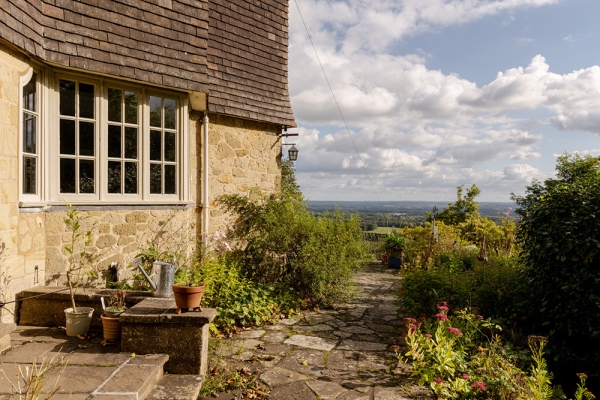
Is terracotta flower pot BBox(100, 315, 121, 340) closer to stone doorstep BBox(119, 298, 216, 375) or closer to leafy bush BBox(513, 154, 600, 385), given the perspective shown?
stone doorstep BBox(119, 298, 216, 375)

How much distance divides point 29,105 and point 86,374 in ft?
11.6

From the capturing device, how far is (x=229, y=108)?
7906 millimetres

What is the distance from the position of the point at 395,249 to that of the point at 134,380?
10.4 metres

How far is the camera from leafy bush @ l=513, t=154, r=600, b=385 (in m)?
4.86

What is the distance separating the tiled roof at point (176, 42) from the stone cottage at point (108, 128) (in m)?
0.02

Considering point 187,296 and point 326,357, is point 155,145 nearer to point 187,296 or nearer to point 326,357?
point 187,296

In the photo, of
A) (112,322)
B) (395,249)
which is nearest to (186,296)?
(112,322)

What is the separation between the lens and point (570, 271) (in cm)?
504

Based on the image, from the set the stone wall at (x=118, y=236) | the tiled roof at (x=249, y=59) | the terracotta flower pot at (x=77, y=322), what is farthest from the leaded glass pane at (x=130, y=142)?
the terracotta flower pot at (x=77, y=322)

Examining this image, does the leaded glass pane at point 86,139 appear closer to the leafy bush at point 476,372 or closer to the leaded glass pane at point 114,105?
the leaded glass pane at point 114,105

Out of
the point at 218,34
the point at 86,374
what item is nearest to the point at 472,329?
the point at 86,374

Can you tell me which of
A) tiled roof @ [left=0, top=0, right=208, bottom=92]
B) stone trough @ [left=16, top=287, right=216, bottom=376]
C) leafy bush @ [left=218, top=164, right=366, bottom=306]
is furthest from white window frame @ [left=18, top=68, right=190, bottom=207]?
stone trough @ [left=16, top=287, right=216, bottom=376]

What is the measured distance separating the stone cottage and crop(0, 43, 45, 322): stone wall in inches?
0.5

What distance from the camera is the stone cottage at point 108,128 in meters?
4.90
